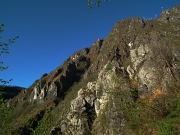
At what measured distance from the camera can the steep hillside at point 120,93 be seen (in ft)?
58.0

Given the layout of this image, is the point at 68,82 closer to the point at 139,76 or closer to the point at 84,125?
the point at 84,125

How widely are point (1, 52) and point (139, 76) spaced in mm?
55690

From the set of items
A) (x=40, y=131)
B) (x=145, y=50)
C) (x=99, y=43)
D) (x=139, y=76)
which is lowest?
(x=40, y=131)

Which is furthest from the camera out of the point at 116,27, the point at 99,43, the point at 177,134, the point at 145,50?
the point at 99,43

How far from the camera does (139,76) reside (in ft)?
202

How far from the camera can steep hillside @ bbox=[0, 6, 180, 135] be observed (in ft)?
58.0

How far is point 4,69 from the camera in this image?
35.6 feet

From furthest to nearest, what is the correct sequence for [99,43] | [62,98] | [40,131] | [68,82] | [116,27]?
[99,43] → [116,27] → [68,82] → [62,98] → [40,131]

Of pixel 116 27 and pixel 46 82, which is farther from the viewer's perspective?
pixel 116 27

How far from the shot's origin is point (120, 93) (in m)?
17.5

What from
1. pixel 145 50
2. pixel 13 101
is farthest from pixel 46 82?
pixel 145 50

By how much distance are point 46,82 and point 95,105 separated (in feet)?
192

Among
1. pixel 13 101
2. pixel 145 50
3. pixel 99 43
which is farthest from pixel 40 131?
pixel 99 43

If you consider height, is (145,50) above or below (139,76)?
above
